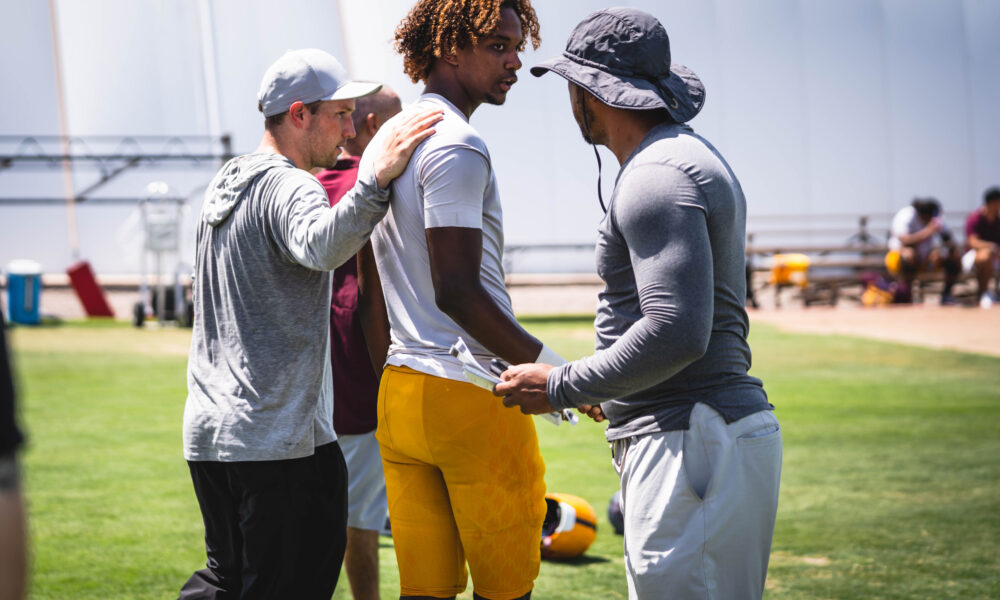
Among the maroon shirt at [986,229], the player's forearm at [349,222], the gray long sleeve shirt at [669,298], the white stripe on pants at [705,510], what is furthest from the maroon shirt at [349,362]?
the maroon shirt at [986,229]

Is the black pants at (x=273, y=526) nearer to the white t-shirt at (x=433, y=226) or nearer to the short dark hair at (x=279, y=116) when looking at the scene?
the white t-shirt at (x=433, y=226)

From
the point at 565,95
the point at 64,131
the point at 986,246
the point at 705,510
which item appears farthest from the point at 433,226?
the point at 64,131

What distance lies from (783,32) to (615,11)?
26.4 meters

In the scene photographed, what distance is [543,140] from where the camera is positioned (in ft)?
82.5

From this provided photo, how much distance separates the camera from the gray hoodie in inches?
101

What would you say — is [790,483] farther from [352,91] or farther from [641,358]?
[641,358]

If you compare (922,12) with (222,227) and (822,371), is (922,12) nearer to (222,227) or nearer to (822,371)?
(822,371)

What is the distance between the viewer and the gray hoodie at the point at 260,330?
8.45ft

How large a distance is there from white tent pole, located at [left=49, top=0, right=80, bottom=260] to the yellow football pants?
78.5 ft

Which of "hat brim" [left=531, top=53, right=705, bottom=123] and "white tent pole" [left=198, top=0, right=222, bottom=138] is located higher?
"white tent pole" [left=198, top=0, right=222, bottom=138]

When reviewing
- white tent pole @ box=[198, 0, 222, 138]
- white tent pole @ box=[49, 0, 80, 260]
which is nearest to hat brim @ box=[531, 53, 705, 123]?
white tent pole @ box=[198, 0, 222, 138]

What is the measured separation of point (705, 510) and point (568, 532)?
271 cm

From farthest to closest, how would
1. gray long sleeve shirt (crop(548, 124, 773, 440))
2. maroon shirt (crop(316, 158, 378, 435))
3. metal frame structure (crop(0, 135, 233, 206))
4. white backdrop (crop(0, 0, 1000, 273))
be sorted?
1. white backdrop (crop(0, 0, 1000, 273))
2. metal frame structure (crop(0, 135, 233, 206))
3. maroon shirt (crop(316, 158, 378, 435))
4. gray long sleeve shirt (crop(548, 124, 773, 440))

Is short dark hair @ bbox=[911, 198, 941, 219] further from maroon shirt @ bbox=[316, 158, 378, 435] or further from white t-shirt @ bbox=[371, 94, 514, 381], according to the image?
white t-shirt @ bbox=[371, 94, 514, 381]
